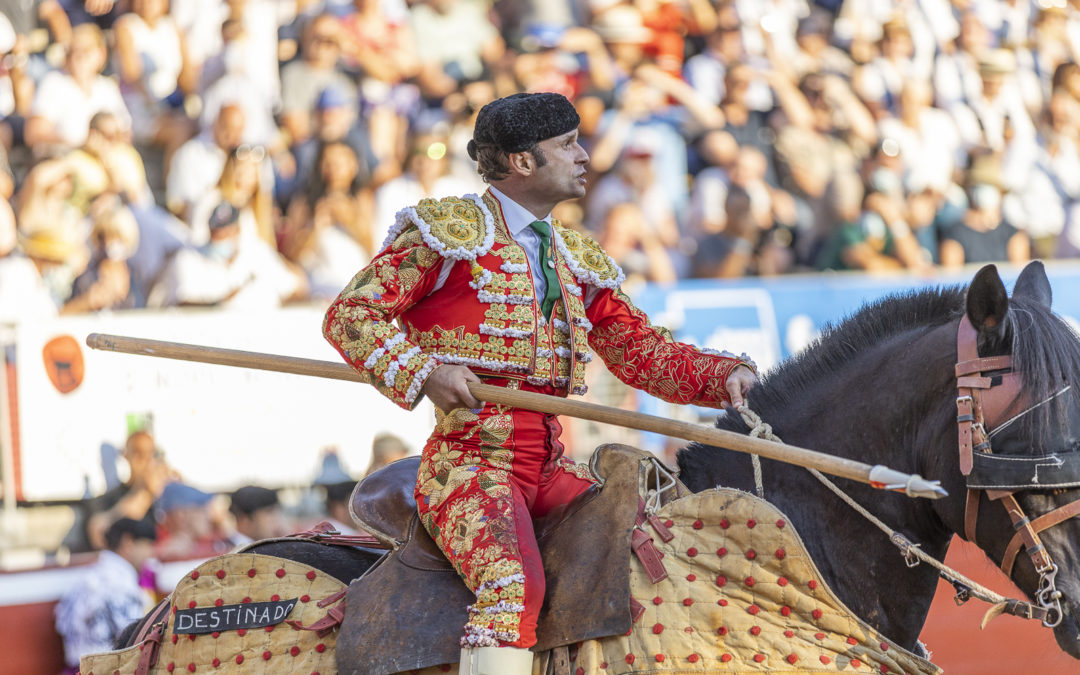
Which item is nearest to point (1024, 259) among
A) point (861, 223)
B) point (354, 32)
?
point (861, 223)

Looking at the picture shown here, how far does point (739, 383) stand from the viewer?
261 cm

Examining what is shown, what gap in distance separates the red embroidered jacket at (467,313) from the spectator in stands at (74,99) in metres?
4.01

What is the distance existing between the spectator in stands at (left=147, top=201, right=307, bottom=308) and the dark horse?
148 inches

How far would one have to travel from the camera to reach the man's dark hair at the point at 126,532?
16.3 feet

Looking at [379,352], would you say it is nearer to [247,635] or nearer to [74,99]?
[247,635]

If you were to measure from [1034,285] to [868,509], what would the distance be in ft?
1.86

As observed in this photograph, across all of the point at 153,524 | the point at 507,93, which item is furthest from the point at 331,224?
the point at 153,524

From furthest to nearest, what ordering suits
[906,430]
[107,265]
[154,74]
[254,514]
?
[154,74], [107,265], [254,514], [906,430]

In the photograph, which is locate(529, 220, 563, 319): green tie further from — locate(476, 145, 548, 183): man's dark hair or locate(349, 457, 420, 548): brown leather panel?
locate(349, 457, 420, 548): brown leather panel

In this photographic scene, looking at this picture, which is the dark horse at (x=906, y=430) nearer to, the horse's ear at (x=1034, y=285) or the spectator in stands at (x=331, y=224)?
the horse's ear at (x=1034, y=285)

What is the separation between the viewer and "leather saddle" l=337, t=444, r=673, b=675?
2.23 m

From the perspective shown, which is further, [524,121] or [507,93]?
[507,93]

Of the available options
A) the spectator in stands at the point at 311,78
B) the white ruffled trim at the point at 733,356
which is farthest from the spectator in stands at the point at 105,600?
the white ruffled trim at the point at 733,356

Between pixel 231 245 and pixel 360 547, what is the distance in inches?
139
